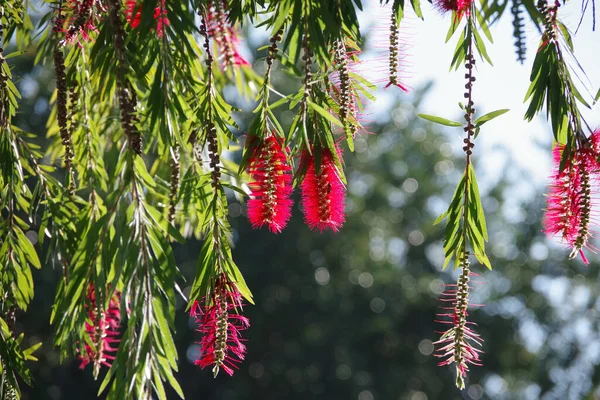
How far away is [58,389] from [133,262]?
948 cm

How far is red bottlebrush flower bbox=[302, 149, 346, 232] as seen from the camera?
37.5 inches

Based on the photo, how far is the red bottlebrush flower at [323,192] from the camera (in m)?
0.95

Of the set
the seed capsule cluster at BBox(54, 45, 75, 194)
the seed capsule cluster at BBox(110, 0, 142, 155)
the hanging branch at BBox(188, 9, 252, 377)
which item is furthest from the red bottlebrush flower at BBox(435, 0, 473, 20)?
the seed capsule cluster at BBox(54, 45, 75, 194)

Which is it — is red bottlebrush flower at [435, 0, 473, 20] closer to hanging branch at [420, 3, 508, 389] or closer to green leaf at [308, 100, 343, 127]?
hanging branch at [420, 3, 508, 389]

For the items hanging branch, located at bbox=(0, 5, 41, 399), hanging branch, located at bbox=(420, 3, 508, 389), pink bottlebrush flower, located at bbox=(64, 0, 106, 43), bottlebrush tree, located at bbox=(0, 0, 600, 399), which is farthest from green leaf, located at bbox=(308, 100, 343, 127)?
hanging branch, located at bbox=(0, 5, 41, 399)

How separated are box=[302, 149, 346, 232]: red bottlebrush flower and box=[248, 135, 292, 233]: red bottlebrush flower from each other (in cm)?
3

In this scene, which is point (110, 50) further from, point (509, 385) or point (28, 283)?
point (509, 385)

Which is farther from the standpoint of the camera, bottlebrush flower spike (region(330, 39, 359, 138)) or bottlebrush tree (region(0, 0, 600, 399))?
bottlebrush flower spike (region(330, 39, 359, 138))

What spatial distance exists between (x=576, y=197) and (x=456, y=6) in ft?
1.00

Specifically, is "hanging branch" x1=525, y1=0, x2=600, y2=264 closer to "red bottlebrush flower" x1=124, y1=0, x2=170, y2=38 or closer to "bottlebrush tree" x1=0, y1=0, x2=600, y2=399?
"bottlebrush tree" x1=0, y1=0, x2=600, y2=399

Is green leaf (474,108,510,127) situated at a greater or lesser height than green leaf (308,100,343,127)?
greater

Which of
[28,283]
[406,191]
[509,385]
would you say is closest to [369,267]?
[406,191]

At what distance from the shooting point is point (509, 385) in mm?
9578

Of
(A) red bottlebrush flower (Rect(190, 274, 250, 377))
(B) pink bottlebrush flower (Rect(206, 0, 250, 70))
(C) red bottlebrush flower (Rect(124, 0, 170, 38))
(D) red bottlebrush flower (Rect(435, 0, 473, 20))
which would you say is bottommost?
(A) red bottlebrush flower (Rect(190, 274, 250, 377))
